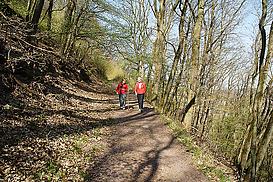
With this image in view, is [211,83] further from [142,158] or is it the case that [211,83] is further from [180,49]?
[142,158]

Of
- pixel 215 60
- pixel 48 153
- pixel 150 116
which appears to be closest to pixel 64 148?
pixel 48 153

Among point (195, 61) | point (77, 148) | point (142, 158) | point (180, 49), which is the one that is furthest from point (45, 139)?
point (180, 49)

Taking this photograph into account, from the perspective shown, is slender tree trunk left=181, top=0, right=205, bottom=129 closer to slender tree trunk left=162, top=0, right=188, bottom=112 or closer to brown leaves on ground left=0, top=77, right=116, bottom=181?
slender tree trunk left=162, top=0, right=188, bottom=112

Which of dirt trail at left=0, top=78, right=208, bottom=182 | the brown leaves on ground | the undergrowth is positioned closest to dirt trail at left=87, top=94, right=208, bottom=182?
dirt trail at left=0, top=78, right=208, bottom=182

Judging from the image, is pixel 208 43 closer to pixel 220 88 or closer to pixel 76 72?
pixel 76 72

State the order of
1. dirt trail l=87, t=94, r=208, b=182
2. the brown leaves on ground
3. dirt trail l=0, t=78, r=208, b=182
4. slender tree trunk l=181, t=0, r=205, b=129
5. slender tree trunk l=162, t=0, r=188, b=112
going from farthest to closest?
slender tree trunk l=162, t=0, r=188, b=112
slender tree trunk l=181, t=0, r=205, b=129
dirt trail l=87, t=94, r=208, b=182
dirt trail l=0, t=78, r=208, b=182
the brown leaves on ground

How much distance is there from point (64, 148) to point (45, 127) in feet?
4.26

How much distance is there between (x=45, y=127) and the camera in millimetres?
8992

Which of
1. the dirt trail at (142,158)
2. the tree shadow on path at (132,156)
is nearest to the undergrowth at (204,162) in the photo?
the dirt trail at (142,158)

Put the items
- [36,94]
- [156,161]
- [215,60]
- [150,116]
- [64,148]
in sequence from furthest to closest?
[215,60]
[150,116]
[36,94]
[156,161]
[64,148]

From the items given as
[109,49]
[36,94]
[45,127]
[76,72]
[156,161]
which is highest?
[109,49]

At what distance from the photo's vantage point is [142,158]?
9.00 metres

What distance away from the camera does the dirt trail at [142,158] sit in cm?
762

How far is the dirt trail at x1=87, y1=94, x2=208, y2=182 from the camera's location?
7625 millimetres
